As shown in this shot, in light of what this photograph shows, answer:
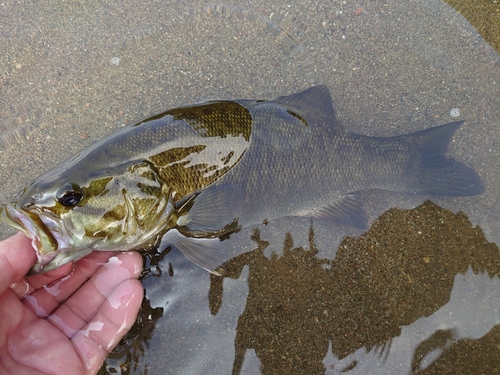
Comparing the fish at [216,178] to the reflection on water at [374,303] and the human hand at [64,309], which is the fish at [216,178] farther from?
the reflection on water at [374,303]

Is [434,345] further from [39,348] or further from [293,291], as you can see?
[39,348]

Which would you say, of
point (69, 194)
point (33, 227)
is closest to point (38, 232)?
point (33, 227)

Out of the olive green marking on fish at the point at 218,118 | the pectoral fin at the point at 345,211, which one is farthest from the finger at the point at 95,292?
the pectoral fin at the point at 345,211

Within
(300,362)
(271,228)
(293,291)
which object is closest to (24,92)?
(271,228)

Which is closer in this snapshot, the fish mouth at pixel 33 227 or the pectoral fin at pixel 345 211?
the fish mouth at pixel 33 227

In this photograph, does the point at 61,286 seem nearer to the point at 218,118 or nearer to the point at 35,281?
the point at 35,281
